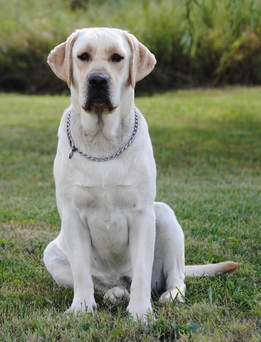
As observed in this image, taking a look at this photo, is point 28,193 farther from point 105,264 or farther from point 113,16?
point 113,16

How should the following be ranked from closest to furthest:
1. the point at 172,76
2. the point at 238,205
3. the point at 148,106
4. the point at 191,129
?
1. the point at 238,205
2. the point at 191,129
3. the point at 148,106
4. the point at 172,76

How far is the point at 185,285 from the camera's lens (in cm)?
375

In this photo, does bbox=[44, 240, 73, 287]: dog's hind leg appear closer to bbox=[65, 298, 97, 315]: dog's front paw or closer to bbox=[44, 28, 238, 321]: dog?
bbox=[44, 28, 238, 321]: dog

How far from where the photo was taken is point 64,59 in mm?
3449

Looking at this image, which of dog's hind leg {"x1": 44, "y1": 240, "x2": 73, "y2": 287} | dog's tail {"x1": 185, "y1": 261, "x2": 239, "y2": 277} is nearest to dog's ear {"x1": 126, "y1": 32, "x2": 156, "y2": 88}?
dog's hind leg {"x1": 44, "y1": 240, "x2": 73, "y2": 287}

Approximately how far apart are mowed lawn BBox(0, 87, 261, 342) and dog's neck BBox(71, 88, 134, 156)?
3.36 ft

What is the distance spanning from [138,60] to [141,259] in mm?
1264

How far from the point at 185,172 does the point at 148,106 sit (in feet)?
18.5

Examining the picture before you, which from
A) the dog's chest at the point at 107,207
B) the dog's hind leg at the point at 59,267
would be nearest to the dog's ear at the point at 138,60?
the dog's chest at the point at 107,207

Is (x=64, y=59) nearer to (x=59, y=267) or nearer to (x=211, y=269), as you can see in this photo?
(x=59, y=267)

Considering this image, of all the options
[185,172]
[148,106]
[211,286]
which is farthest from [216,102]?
[211,286]

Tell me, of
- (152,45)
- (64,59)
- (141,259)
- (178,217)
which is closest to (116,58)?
(64,59)

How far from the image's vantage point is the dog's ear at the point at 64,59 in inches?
134

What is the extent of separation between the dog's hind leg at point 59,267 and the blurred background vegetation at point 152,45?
12088 millimetres
